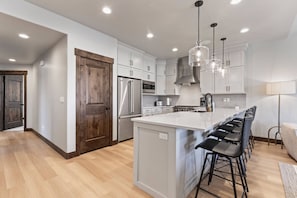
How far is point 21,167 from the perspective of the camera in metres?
2.58

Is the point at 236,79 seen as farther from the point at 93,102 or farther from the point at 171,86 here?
the point at 93,102

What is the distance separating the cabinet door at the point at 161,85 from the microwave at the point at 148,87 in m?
0.26

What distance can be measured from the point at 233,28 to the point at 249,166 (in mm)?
2827

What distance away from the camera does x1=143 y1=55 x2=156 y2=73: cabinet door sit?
201 inches

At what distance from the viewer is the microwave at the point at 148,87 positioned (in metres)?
5.00

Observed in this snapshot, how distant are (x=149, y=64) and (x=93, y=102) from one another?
8.91 feet

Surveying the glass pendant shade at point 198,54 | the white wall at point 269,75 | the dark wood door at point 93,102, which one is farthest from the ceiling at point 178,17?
the dark wood door at point 93,102

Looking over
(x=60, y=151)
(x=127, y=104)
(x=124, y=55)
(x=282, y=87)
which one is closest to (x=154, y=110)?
(x=127, y=104)

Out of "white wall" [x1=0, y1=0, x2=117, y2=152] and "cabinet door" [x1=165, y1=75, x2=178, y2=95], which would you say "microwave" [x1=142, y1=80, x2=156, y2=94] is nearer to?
"cabinet door" [x1=165, y1=75, x2=178, y2=95]

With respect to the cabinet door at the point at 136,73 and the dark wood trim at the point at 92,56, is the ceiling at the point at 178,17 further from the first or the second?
the cabinet door at the point at 136,73

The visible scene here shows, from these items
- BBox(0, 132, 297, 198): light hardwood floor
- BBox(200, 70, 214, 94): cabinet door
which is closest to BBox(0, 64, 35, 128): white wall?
BBox(0, 132, 297, 198): light hardwood floor

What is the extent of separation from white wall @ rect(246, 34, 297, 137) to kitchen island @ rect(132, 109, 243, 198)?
333 cm

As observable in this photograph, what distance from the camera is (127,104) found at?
420cm

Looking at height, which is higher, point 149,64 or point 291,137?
point 149,64
